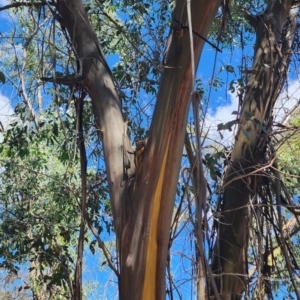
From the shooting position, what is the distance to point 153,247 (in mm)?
2244

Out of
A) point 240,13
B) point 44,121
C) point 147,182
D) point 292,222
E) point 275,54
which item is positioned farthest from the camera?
point 292,222

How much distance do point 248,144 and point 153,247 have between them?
1284mm

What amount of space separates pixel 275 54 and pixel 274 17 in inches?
10.2

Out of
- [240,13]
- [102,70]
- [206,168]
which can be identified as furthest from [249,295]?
[240,13]

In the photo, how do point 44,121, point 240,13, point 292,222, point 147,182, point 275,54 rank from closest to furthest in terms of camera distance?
1. point 147,182
2. point 275,54
3. point 44,121
4. point 240,13
5. point 292,222


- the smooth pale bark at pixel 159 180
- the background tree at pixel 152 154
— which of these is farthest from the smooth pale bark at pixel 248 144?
the smooth pale bark at pixel 159 180

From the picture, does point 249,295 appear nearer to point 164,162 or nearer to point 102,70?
point 164,162

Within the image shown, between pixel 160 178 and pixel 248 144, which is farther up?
pixel 248 144

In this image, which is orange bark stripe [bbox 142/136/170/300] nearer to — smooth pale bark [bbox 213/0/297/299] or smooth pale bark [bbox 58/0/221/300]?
smooth pale bark [bbox 58/0/221/300]

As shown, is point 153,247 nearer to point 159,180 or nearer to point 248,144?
point 159,180

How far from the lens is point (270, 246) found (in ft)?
10.8

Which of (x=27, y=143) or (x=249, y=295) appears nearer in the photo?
(x=249, y=295)

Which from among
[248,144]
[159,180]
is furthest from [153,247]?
[248,144]

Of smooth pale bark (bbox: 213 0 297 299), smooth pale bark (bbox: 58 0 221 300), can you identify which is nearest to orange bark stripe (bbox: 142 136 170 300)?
smooth pale bark (bbox: 58 0 221 300)
